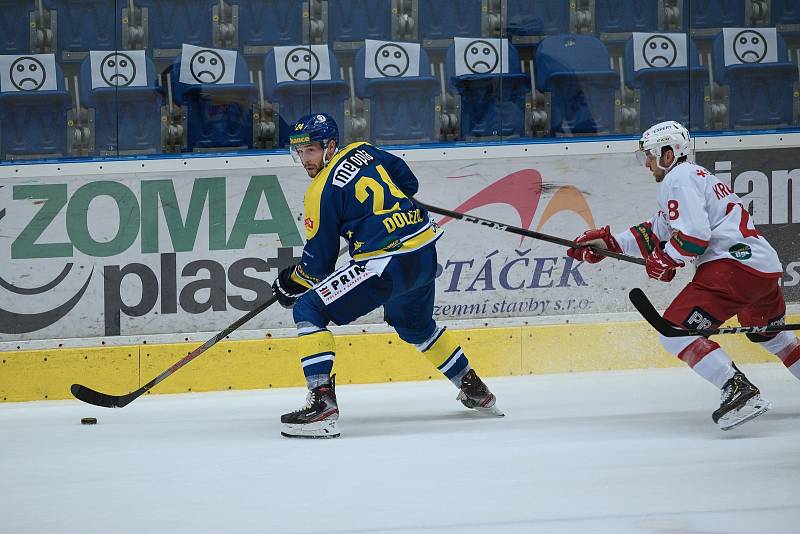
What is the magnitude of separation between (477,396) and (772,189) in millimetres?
2285

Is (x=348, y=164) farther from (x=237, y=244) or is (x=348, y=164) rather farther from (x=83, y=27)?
(x=83, y=27)

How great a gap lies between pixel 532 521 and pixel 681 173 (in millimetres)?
1667

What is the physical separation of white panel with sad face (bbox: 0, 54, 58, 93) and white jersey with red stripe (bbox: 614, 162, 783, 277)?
3153 mm

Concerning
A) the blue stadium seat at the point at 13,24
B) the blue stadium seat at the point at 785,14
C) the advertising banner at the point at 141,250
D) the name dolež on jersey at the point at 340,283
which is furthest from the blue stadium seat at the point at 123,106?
the blue stadium seat at the point at 785,14

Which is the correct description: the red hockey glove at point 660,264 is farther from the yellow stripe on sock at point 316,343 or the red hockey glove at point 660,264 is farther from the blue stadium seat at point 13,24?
the blue stadium seat at point 13,24

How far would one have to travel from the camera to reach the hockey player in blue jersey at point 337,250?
4.01m

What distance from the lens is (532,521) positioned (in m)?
2.68

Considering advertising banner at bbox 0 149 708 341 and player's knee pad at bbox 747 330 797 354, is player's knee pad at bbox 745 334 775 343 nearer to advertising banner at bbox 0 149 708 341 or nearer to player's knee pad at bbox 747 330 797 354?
player's knee pad at bbox 747 330 797 354

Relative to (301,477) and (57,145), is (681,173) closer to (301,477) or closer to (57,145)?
(301,477)

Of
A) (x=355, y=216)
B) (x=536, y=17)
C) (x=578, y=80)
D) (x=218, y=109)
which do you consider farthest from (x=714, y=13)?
(x=355, y=216)

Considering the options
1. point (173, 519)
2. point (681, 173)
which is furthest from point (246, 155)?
Answer: point (173, 519)

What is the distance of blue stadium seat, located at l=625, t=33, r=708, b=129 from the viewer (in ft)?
19.3

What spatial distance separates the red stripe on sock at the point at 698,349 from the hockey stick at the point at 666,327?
5cm

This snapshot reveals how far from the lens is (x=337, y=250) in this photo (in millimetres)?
4062
